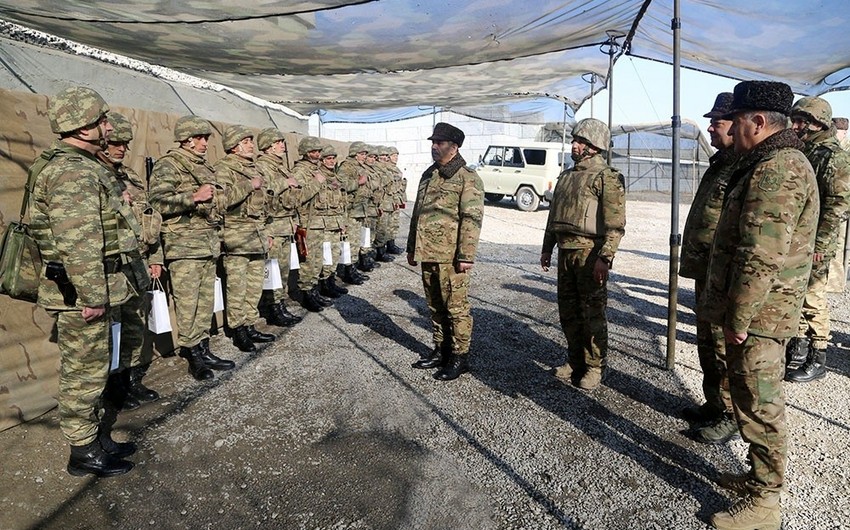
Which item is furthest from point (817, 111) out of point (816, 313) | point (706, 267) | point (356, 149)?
point (356, 149)

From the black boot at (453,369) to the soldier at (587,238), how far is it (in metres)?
0.80

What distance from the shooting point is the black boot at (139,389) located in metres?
3.45

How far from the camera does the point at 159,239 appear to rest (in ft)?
12.2

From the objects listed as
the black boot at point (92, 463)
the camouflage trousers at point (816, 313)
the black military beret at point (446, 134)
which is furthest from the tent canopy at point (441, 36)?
the black boot at point (92, 463)

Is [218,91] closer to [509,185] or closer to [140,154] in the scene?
[140,154]

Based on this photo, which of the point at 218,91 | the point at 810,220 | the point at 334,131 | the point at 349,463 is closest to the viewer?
the point at 810,220

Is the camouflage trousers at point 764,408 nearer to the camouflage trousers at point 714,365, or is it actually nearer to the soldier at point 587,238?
the camouflage trousers at point 714,365

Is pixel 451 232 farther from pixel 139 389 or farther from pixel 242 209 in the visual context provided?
pixel 139 389

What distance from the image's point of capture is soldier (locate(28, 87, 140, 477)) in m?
2.38

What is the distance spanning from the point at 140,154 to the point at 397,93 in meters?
6.16

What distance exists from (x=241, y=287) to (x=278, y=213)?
99 centimetres

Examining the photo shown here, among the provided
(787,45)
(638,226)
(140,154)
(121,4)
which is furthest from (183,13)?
(638,226)

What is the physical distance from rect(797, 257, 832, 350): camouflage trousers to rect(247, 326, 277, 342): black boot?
4358 mm

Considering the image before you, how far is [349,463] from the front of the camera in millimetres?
2727
